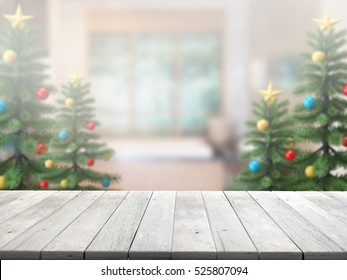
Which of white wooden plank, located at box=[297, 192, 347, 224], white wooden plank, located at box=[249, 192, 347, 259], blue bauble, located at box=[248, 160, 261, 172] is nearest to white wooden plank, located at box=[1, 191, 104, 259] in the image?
white wooden plank, located at box=[249, 192, 347, 259]

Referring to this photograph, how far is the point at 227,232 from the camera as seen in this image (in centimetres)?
139

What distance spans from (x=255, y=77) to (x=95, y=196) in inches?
267

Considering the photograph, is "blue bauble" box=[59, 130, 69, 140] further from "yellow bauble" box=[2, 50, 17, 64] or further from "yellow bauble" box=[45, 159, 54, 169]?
"yellow bauble" box=[2, 50, 17, 64]

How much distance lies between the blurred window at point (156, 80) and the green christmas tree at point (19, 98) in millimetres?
5675

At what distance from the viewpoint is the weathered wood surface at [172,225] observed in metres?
1.22

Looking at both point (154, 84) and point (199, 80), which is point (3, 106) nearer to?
point (154, 84)

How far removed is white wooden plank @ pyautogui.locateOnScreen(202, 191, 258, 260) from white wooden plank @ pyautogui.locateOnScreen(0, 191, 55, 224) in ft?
1.97

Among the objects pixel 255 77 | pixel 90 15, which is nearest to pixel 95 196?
pixel 255 77

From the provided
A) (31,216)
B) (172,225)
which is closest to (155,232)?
(172,225)

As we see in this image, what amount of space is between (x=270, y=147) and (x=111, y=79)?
6.23 m

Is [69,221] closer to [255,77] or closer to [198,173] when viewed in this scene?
[198,173]

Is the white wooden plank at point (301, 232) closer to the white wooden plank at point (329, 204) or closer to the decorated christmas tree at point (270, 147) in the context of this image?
the white wooden plank at point (329, 204)

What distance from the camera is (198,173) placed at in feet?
17.6

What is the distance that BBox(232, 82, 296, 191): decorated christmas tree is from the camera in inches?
132
